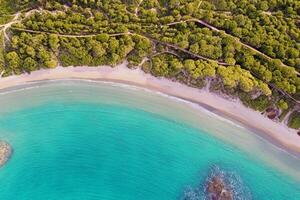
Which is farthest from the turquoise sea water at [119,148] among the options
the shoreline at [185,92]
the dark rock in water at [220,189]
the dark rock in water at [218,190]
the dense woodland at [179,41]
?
the dense woodland at [179,41]

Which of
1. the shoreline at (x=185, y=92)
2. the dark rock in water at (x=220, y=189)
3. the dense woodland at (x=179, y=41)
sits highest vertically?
the dense woodland at (x=179, y=41)

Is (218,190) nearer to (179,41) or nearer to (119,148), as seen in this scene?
(119,148)

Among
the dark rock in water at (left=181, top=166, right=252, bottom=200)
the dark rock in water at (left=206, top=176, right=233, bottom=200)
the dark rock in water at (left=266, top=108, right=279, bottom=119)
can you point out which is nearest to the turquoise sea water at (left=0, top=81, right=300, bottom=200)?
the dark rock in water at (left=181, top=166, right=252, bottom=200)

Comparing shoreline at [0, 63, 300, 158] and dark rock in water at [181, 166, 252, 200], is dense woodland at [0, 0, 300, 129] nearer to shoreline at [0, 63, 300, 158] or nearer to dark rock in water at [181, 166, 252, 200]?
shoreline at [0, 63, 300, 158]

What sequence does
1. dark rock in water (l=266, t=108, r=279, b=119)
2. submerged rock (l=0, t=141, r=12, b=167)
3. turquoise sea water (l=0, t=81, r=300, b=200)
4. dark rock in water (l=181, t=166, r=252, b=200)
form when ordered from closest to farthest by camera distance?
dark rock in water (l=181, t=166, r=252, b=200)
dark rock in water (l=266, t=108, r=279, b=119)
turquoise sea water (l=0, t=81, r=300, b=200)
submerged rock (l=0, t=141, r=12, b=167)

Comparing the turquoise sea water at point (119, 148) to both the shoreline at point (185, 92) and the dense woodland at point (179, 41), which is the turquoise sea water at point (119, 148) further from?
the dense woodland at point (179, 41)

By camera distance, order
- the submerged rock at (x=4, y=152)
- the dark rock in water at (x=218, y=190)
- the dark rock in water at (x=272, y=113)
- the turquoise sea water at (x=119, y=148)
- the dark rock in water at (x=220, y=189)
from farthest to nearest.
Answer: the submerged rock at (x=4, y=152), the turquoise sea water at (x=119, y=148), the dark rock in water at (x=272, y=113), the dark rock in water at (x=220, y=189), the dark rock in water at (x=218, y=190)
